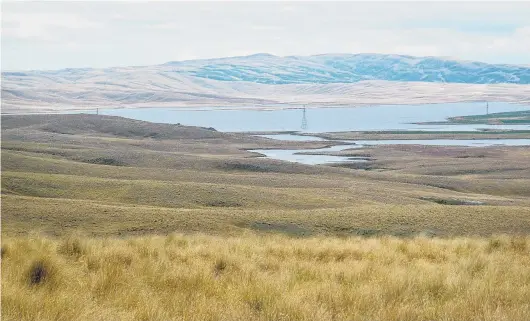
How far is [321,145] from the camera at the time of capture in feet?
345

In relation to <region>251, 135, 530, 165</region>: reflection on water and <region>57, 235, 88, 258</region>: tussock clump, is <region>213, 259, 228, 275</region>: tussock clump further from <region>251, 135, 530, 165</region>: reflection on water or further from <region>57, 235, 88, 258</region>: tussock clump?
<region>251, 135, 530, 165</region>: reflection on water

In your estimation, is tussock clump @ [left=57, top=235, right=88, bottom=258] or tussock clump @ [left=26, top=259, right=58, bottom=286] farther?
tussock clump @ [left=57, top=235, right=88, bottom=258]

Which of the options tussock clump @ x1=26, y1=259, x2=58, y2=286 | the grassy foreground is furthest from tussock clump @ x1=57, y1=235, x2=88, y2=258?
tussock clump @ x1=26, y1=259, x2=58, y2=286

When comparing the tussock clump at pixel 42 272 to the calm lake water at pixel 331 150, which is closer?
the tussock clump at pixel 42 272

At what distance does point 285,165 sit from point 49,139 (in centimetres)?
3178

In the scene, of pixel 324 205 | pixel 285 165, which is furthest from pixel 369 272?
pixel 285 165

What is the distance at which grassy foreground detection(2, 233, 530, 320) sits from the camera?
7.79m

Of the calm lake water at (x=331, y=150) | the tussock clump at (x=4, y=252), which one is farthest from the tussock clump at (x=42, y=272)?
the calm lake water at (x=331, y=150)

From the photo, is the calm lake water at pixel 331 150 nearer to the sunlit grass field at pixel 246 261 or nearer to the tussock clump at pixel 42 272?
the sunlit grass field at pixel 246 261

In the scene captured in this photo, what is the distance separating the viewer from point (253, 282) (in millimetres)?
9406

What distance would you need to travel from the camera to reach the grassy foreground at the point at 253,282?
7.79 metres

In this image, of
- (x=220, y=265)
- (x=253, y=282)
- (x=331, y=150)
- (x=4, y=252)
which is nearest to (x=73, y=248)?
(x=4, y=252)

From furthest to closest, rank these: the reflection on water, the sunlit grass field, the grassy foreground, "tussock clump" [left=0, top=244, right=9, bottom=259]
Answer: the reflection on water
"tussock clump" [left=0, top=244, right=9, bottom=259]
the sunlit grass field
the grassy foreground

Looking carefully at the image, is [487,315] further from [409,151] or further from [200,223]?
[409,151]
